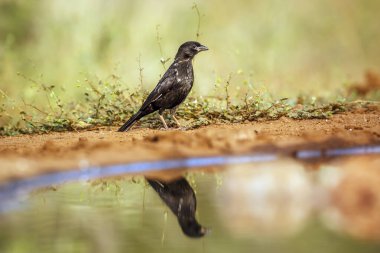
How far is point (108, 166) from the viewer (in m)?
7.23

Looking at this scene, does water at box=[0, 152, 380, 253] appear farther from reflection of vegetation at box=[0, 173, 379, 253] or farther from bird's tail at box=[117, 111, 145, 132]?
bird's tail at box=[117, 111, 145, 132]

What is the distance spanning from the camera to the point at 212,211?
19.2 feet

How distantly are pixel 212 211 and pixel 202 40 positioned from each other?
34.1 ft

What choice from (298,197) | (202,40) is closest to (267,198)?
(298,197)

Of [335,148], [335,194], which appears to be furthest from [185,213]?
[335,148]

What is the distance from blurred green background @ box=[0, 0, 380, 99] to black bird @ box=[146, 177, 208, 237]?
5.91 metres

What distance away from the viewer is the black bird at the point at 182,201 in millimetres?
5297

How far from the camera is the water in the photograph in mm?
4812

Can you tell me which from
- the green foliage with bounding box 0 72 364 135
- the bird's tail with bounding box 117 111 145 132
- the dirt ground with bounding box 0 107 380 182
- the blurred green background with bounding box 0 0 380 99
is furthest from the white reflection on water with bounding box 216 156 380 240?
the blurred green background with bounding box 0 0 380 99

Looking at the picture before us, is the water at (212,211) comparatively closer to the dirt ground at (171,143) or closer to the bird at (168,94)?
the dirt ground at (171,143)

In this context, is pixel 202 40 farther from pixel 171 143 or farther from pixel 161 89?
pixel 171 143

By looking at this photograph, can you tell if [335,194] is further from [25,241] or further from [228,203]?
[25,241]

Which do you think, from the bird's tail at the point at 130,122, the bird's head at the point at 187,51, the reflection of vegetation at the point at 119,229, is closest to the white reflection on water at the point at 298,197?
the reflection of vegetation at the point at 119,229

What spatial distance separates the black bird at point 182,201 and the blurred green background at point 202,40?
5913 millimetres
